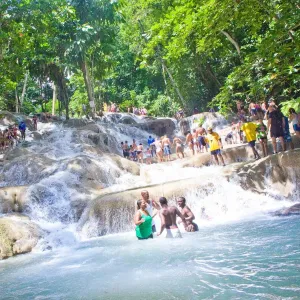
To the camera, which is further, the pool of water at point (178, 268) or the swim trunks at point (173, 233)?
the swim trunks at point (173, 233)

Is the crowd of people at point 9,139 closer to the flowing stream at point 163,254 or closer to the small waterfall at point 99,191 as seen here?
the small waterfall at point 99,191

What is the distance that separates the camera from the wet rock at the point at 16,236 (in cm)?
895

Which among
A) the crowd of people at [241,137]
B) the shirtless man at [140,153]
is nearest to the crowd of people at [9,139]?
the crowd of people at [241,137]

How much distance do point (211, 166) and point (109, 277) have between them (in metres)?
9.97

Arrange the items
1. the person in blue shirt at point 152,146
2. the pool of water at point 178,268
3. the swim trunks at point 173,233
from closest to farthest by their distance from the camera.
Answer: the pool of water at point 178,268 → the swim trunks at point 173,233 → the person in blue shirt at point 152,146

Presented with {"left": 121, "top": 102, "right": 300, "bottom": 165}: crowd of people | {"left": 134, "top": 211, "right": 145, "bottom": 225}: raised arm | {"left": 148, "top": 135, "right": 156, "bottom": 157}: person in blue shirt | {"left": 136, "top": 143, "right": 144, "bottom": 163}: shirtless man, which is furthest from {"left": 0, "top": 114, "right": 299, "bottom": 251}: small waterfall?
{"left": 148, "top": 135, "right": 156, "bottom": 157}: person in blue shirt

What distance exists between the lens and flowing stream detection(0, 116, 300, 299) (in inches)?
181

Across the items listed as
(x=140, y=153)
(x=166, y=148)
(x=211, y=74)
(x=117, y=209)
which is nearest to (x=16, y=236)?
(x=117, y=209)

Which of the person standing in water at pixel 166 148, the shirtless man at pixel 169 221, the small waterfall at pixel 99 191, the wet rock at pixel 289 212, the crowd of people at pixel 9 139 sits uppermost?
the crowd of people at pixel 9 139

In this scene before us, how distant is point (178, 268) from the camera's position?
18.3ft

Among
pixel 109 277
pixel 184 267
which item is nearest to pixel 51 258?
pixel 109 277

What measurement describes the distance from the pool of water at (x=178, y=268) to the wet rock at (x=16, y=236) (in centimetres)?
47

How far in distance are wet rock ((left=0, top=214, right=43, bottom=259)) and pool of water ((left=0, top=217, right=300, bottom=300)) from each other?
470 mm

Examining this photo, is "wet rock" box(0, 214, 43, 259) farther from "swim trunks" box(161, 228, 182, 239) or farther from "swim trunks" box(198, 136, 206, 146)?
"swim trunks" box(198, 136, 206, 146)
